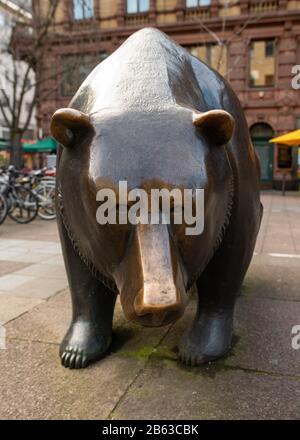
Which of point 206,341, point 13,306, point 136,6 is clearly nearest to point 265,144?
A: point 136,6

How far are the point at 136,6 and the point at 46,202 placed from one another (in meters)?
15.7

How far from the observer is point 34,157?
2934cm

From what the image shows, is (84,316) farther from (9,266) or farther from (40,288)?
(9,266)

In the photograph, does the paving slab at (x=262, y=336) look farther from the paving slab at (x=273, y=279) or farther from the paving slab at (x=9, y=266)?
the paving slab at (x=9, y=266)

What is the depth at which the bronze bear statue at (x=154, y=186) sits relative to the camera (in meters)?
1.78

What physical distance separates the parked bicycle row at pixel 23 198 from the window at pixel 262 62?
1362 centimetres

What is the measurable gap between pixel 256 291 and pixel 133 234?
102 inches

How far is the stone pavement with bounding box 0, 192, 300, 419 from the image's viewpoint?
6.85 feet

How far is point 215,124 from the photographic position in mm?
1937

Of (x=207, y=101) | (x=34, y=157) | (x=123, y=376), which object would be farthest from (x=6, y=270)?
(x=34, y=157)

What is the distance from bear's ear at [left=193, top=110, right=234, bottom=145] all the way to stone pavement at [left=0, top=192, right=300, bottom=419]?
129 cm

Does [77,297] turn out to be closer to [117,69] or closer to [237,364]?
[237,364]

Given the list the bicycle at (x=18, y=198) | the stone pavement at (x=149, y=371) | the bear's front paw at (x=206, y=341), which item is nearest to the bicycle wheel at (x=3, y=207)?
the bicycle at (x=18, y=198)

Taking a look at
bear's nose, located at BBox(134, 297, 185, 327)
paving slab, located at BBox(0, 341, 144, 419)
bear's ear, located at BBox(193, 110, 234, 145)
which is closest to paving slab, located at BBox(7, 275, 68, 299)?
paving slab, located at BBox(0, 341, 144, 419)
